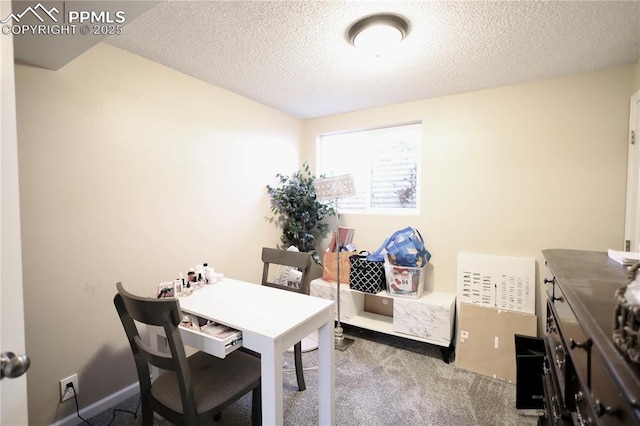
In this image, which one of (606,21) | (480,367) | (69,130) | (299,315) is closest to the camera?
(299,315)

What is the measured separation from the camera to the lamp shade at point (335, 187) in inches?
98.3

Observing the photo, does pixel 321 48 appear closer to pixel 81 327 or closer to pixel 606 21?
pixel 606 21

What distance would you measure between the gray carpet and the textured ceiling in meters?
2.32

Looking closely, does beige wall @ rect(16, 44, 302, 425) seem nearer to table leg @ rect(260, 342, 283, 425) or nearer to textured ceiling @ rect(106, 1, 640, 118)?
textured ceiling @ rect(106, 1, 640, 118)

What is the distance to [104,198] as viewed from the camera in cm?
178

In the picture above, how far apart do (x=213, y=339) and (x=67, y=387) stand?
1.18 meters

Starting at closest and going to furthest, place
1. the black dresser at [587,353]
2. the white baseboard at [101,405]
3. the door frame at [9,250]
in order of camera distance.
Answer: the black dresser at [587,353] < the door frame at [9,250] < the white baseboard at [101,405]

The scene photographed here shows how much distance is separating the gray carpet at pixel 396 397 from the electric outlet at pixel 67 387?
0.21 meters

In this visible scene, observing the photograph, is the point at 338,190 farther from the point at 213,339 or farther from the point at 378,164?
the point at 213,339

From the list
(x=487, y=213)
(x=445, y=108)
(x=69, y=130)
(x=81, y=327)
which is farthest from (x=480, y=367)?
(x=69, y=130)

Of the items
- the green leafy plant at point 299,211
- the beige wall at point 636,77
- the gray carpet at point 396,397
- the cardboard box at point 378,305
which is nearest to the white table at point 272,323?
the gray carpet at point 396,397

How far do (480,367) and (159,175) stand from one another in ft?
9.42

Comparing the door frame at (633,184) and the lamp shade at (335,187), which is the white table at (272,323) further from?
the door frame at (633,184)

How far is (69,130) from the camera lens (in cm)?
164
